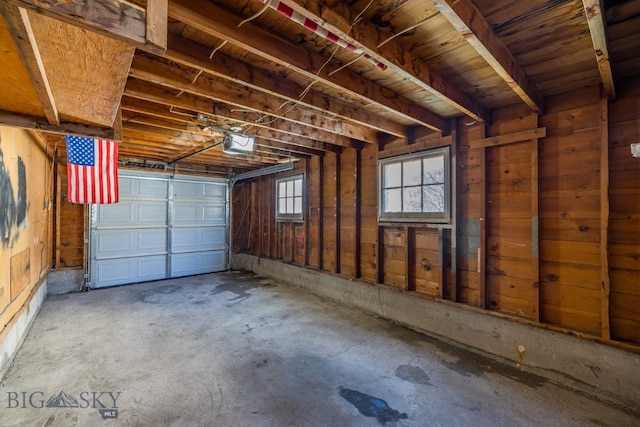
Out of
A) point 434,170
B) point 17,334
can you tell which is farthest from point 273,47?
point 17,334

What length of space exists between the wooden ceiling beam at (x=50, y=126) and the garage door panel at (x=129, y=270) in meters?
4.85

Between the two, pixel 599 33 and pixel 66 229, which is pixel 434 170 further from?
pixel 66 229

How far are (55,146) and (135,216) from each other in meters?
1.77

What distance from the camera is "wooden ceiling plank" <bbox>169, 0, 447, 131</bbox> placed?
1.37 m

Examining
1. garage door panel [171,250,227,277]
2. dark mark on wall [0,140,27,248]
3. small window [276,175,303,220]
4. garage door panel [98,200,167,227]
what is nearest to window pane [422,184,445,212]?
small window [276,175,303,220]

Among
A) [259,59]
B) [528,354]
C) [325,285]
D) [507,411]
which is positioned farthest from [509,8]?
[325,285]

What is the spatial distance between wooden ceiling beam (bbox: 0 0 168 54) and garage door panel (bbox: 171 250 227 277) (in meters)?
6.27

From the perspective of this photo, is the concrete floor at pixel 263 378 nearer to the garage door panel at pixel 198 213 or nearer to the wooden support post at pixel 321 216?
the wooden support post at pixel 321 216

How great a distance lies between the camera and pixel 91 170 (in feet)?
11.7

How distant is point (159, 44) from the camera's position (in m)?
0.85

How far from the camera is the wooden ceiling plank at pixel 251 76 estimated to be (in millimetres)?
1733

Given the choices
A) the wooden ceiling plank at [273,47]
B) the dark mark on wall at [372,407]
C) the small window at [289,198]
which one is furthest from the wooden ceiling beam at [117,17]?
the small window at [289,198]

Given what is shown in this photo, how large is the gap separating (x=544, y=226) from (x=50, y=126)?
3760 millimetres

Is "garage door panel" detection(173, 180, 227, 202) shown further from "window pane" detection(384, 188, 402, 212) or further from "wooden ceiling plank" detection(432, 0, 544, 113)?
"wooden ceiling plank" detection(432, 0, 544, 113)
